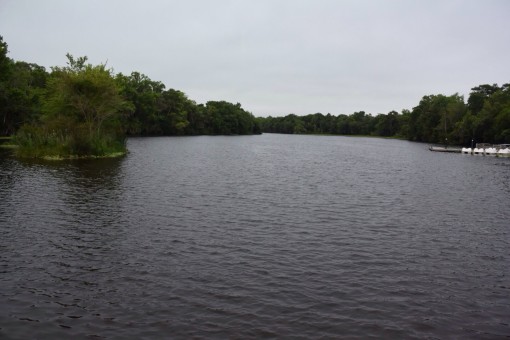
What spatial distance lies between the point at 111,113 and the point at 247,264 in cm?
5265

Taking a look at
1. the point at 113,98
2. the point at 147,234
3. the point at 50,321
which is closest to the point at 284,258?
the point at 147,234

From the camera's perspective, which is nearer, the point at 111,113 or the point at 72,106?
the point at 111,113

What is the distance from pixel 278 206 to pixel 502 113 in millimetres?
103297

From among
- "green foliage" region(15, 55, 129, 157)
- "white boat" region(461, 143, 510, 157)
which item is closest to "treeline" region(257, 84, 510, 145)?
"white boat" region(461, 143, 510, 157)

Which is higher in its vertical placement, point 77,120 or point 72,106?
point 72,106

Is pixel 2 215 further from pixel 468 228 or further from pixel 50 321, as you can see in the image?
pixel 468 228

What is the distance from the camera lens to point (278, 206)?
87.6 ft

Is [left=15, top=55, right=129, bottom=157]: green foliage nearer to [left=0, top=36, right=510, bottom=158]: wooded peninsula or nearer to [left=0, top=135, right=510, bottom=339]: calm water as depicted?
[left=0, top=36, right=510, bottom=158]: wooded peninsula

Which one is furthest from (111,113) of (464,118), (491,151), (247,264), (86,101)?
(464,118)

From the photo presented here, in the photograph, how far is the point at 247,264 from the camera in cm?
1569

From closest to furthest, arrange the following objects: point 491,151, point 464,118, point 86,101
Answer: point 86,101, point 491,151, point 464,118

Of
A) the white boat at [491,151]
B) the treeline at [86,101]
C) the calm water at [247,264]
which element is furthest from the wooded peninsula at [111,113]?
the calm water at [247,264]

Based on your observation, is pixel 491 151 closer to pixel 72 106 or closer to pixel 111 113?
pixel 111 113

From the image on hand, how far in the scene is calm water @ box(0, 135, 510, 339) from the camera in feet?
37.2
